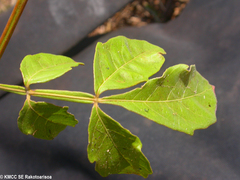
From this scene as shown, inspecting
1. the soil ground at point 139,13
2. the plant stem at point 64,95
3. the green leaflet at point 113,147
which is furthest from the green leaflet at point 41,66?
the soil ground at point 139,13

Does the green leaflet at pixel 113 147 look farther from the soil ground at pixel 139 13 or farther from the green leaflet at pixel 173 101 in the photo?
the soil ground at pixel 139 13

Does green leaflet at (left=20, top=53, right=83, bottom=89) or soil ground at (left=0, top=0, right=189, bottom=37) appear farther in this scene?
soil ground at (left=0, top=0, right=189, bottom=37)

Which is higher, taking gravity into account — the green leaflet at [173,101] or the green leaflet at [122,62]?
the green leaflet at [122,62]

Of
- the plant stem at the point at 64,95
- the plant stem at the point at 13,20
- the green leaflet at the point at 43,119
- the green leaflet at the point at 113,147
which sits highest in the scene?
the plant stem at the point at 13,20

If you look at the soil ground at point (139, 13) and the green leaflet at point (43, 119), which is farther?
the soil ground at point (139, 13)

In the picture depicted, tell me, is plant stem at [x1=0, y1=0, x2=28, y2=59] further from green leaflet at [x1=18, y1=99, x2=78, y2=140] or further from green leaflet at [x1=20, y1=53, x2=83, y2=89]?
green leaflet at [x1=18, y1=99, x2=78, y2=140]

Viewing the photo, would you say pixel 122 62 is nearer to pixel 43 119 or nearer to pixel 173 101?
pixel 173 101

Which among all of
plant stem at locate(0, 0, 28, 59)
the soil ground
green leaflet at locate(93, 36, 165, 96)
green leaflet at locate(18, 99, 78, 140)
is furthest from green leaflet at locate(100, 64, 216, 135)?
the soil ground
